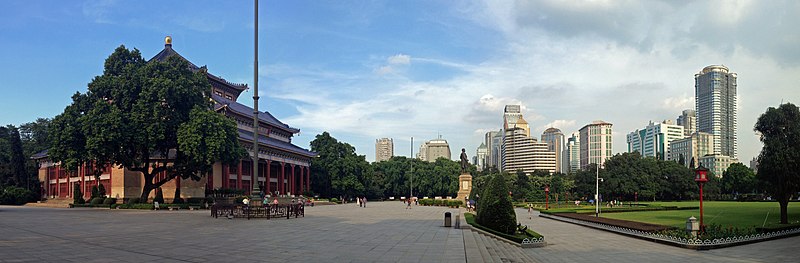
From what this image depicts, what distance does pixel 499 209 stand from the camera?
71.9ft

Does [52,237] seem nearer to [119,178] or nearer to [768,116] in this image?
[768,116]

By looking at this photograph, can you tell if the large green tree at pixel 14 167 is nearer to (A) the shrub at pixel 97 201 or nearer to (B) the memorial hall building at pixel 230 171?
(B) the memorial hall building at pixel 230 171

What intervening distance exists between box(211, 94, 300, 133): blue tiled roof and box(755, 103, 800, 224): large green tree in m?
48.0

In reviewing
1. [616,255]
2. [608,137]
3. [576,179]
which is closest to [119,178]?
[616,255]

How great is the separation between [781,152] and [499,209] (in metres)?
17.2

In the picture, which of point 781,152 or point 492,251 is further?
point 781,152

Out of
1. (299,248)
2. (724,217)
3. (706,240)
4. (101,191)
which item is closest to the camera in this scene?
(299,248)

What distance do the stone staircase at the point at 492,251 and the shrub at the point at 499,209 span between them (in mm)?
1246

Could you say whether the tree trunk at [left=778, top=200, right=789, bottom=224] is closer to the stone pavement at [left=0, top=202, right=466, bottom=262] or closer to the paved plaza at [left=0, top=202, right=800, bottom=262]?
the paved plaza at [left=0, top=202, right=800, bottom=262]

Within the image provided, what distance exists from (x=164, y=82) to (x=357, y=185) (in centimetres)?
4446

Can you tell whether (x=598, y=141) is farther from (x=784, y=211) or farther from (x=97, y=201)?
(x=97, y=201)

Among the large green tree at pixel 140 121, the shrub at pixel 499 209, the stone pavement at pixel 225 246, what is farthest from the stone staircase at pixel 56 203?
the shrub at pixel 499 209

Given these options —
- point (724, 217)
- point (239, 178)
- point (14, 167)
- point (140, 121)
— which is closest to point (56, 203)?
point (14, 167)

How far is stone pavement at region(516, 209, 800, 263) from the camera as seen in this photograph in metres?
17.8
